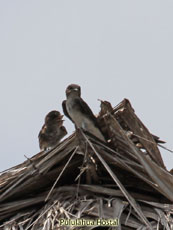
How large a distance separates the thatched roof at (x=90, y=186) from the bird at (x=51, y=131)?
13.5 ft

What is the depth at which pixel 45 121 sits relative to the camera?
1118 centimetres

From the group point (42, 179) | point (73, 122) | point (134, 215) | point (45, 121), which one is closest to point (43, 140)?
point (45, 121)

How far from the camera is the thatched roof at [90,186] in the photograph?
18.3 feet

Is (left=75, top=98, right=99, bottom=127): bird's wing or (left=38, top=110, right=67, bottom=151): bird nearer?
(left=75, top=98, right=99, bottom=127): bird's wing

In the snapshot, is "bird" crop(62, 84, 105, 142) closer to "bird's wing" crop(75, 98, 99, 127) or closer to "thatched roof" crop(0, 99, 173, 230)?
"bird's wing" crop(75, 98, 99, 127)

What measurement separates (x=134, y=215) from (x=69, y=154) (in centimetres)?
89

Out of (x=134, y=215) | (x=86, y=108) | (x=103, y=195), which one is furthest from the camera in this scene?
(x=86, y=108)

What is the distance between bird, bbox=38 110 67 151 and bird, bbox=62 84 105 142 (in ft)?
5.96

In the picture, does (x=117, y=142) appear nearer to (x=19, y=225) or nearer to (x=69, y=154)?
(x=69, y=154)

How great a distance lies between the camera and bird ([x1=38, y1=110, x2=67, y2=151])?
35.2 feet

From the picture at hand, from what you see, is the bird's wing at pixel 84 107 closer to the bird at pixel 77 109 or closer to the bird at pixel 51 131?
the bird at pixel 77 109

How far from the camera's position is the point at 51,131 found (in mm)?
10844

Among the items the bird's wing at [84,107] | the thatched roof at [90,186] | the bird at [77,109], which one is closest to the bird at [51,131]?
the bird at [77,109]

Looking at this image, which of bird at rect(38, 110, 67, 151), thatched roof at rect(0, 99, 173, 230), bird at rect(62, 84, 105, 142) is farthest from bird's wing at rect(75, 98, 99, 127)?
bird at rect(38, 110, 67, 151)
